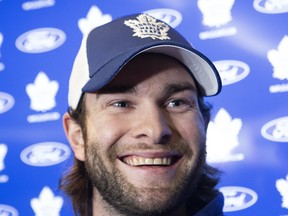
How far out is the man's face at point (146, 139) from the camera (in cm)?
Result: 84

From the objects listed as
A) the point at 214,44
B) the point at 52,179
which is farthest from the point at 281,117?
the point at 52,179

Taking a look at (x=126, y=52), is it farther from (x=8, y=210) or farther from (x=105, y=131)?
(x=8, y=210)

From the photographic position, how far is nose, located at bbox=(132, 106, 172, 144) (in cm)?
82

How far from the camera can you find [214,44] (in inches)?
58.7

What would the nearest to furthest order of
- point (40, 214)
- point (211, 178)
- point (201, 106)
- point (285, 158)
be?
point (201, 106) → point (211, 178) → point (285, 158) → point (40, 214)

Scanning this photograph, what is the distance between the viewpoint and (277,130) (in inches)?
54.2

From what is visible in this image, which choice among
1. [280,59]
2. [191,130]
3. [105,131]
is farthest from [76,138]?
[280,59]

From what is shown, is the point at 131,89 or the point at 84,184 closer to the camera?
the point at 131,89

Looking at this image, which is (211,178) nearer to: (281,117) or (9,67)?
(281,117)

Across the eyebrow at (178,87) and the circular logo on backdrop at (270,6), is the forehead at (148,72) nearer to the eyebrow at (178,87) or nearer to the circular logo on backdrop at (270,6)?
the eyebrow at (178,87)

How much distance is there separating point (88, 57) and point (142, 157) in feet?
0.70

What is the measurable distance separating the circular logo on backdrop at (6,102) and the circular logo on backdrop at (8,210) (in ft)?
1.09

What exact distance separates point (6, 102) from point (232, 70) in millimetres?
792

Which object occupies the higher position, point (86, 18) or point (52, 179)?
point (86, 18)
